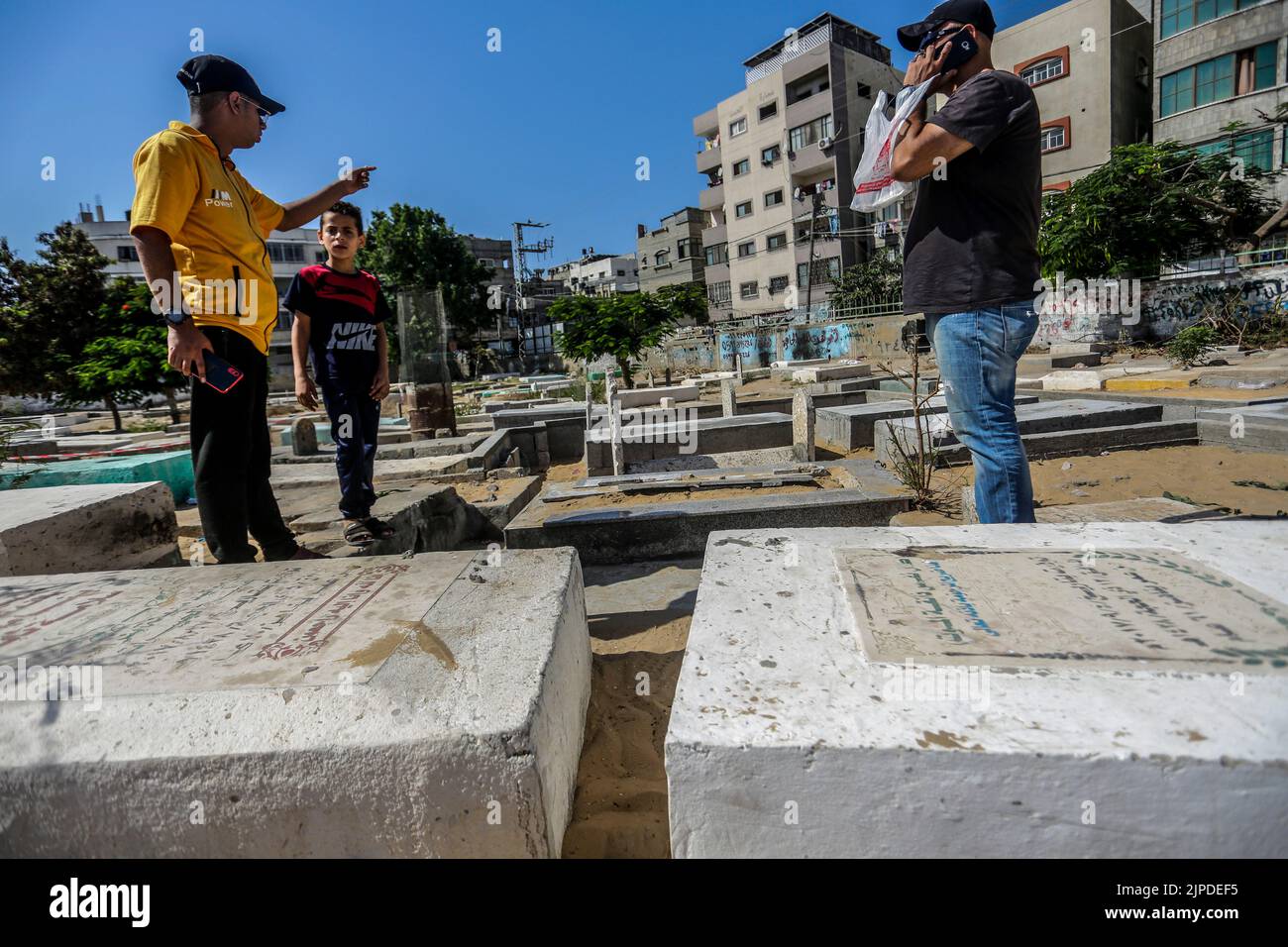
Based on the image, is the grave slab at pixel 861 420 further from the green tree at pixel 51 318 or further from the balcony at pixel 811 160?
the balcony at pixel 811 160

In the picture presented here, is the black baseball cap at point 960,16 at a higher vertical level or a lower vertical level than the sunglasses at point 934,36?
higher

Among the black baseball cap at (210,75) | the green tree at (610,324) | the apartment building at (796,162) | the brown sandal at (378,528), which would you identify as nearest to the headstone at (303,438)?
the brown sandal at (378,528)

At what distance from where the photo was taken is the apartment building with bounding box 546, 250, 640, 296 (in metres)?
58.7

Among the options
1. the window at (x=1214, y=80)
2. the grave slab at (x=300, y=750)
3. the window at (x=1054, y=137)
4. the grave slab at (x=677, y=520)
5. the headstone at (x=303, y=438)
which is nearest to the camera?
the grave slab at (x=300, y=750)

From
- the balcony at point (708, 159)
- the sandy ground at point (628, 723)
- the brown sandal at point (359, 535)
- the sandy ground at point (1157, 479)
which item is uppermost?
the balcony at point (708, 159)

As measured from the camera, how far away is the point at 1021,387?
28.6 feet

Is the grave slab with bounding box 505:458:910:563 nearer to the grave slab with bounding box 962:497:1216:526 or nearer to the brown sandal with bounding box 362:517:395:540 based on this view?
the grave slab with bounding box 962:497:1216:526

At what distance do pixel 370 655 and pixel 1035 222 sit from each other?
2413 mm

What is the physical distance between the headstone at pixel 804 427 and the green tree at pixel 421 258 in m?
31.8

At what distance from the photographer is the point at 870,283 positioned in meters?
28.0

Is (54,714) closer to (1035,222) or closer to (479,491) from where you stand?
(1035,222)

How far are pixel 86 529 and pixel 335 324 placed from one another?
1.33 m

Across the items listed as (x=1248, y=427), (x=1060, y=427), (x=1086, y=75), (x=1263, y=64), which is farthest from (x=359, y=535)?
(x=1086, y=75)

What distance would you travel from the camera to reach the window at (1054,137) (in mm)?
23719
